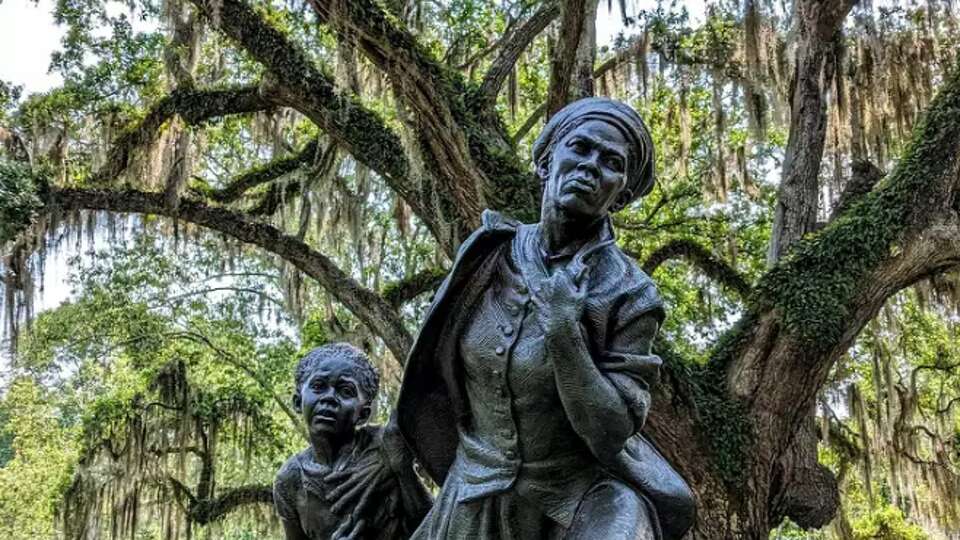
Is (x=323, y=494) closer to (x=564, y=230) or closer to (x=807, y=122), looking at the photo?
(x=564, y=230)

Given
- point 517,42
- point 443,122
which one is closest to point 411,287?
point 443,122

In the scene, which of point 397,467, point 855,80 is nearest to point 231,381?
point 855,80

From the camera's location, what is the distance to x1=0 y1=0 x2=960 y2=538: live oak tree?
8.31 meters

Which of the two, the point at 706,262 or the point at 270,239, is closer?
the point at 270,239

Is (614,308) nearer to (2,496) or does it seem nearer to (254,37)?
(254,37)

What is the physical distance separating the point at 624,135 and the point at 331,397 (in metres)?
1.07

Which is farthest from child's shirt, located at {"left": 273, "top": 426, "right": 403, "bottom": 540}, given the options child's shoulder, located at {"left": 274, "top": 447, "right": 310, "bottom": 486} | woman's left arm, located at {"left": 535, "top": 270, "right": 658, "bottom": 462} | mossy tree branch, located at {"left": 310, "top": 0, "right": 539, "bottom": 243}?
mossy tree branch, located at {"left": 310, "top": 0, "right": 539, "bottom": 243}

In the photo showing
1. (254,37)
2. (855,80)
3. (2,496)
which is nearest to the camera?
(254,37)

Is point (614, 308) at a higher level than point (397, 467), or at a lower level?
higher

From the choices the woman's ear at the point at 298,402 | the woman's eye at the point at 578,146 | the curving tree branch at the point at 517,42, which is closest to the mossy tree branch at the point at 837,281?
the curving tree branch at the point at 517,42

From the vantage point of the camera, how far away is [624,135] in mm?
2730

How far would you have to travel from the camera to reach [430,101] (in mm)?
8891

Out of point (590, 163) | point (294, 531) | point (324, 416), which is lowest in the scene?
point (294, 531)

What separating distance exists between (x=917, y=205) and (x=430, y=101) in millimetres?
4009
